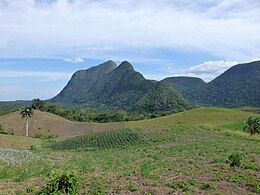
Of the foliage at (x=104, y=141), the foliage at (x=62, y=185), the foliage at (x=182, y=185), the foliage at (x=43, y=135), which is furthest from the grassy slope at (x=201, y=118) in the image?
the foliage at (x=62, y=185)

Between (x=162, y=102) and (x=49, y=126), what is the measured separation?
86937mm

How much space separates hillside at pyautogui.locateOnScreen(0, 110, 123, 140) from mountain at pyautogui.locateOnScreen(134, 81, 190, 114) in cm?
6999

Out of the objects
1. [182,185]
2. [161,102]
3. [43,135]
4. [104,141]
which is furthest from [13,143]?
[161,102]

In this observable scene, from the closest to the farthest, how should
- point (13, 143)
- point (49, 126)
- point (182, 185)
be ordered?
point (182, 185), point (13, 143), point (49, 126)

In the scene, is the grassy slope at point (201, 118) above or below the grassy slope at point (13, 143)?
above

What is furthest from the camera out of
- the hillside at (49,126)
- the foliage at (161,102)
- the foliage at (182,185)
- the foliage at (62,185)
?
the foliage at (161,102)

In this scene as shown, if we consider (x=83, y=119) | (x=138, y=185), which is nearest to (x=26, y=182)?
(x=138, y=185)

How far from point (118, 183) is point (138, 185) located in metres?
0.84

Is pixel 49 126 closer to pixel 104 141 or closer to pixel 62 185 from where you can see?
pixel 104 141

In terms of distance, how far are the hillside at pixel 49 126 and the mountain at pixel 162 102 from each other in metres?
70.0

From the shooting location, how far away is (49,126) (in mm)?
74750

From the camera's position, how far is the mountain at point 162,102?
14812 centimetres

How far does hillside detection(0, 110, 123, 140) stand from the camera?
6538 centimetres

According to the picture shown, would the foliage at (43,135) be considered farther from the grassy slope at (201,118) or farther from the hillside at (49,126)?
the grassy slope at (201,118)
